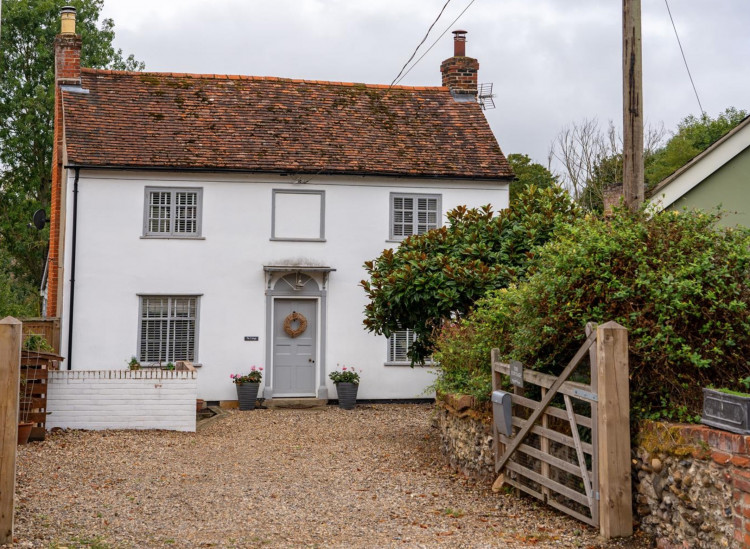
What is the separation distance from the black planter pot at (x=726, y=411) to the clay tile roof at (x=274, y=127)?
13.8 m

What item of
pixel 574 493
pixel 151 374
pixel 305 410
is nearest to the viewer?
pixel 574 493

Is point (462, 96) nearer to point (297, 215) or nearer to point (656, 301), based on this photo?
point (297, 215)

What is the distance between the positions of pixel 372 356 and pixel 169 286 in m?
4.89

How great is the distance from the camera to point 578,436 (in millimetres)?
7035

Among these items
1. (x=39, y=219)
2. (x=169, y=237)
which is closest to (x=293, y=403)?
(x=169, y=237)

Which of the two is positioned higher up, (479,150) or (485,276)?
(479,150)

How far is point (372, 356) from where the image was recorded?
754 inches

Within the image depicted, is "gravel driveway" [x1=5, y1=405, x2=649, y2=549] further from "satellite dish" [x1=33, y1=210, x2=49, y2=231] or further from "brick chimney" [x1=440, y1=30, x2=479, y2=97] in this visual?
"brick chimney" [x1=440, y1=30, x2=479, y2=97]

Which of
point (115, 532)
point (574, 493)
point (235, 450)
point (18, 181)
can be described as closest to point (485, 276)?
point (235, 450)

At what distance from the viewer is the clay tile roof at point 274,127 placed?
1881cm

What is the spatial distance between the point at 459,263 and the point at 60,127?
42.4 feet

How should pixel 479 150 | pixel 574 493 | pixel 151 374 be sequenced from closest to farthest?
pixel 574 493, pixel 151 374, pixel 479 150

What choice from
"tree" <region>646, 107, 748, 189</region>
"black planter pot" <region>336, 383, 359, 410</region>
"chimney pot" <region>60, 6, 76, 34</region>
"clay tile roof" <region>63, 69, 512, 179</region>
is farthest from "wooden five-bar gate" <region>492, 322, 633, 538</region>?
"tree" <region>646, 107, 748, 189</region>

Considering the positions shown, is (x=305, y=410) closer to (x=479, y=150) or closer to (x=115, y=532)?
(x=479, y=150)
